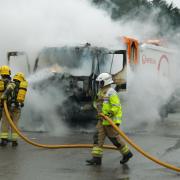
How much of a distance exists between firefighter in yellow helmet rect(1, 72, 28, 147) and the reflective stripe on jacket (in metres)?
2.63

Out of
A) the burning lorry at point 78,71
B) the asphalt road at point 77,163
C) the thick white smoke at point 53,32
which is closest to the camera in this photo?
the asphalt road at point 77,163

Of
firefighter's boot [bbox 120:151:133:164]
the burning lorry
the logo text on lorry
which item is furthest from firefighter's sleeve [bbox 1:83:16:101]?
the logo text on lorry

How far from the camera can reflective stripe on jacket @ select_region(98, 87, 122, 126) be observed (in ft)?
27.4

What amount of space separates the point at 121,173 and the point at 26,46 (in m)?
6.96

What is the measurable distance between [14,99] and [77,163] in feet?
8.88

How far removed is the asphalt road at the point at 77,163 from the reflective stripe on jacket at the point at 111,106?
791 mm

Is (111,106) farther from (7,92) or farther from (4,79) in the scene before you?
(4,79)

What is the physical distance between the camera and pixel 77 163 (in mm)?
8578

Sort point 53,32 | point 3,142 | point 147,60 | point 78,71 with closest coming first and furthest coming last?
point 3,142 → point 78,71 → point 53,32 → point 147,60

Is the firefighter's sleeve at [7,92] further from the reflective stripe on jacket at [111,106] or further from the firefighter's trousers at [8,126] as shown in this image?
the reflective stripe on jacket at [111,106]

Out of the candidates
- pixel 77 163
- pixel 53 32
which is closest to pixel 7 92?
pixel 77 163

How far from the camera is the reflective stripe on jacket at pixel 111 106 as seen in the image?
8344 millimetres

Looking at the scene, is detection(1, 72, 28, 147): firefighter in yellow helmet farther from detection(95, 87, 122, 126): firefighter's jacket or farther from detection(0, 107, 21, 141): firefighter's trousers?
detection(95, 87, 122, 126): firefighter's jacket

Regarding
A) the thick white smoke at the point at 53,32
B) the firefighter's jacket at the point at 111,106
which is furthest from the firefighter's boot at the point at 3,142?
the firefighter's jacket at the point at 111,106
